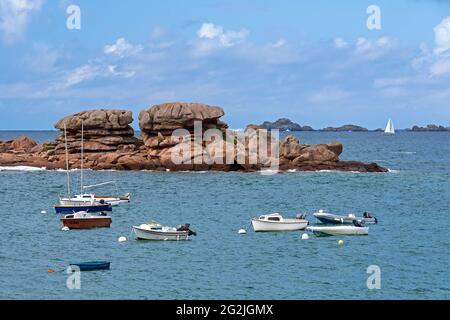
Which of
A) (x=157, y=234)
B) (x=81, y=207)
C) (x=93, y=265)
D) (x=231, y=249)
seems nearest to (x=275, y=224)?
(x=231, y=249)

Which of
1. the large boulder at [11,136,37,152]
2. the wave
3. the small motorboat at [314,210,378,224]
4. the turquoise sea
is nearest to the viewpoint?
the turquoise sea

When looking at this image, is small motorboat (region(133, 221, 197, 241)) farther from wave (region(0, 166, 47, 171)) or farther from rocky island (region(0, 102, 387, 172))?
wave (region(0, 166, 47, 171))

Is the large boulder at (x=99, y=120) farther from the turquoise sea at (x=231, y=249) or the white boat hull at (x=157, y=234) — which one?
the white boat hull at (x=157, y=234)

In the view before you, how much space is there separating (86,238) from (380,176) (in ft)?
195

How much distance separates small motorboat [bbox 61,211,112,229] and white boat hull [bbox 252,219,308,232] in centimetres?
1145

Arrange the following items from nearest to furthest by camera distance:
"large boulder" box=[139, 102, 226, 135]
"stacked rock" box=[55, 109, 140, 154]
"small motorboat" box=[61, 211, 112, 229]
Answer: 1. "small motorboat" box=[61, 211, 112, 229]
2. "large boulder" box=[139, 102, 226, 135]
3. "stacked rock" box=[55, 109, 140, 154]

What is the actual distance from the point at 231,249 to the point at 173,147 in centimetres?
6108

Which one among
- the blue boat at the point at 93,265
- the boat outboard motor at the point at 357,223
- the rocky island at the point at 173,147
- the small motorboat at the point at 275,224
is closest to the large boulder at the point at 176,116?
the rocky island at the point at 173,147

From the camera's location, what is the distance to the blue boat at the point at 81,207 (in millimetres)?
68812

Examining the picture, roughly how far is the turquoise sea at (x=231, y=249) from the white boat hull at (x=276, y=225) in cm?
82

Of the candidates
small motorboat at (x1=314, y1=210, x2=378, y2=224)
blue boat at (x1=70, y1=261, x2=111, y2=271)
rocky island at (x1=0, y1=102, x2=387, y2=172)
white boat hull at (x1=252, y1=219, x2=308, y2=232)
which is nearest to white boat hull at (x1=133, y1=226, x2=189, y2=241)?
white boat hull at (x1=252, y1=219, x2=308, y2=232)

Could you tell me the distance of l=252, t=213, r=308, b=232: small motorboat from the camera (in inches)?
2267

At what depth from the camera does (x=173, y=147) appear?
111 metres
